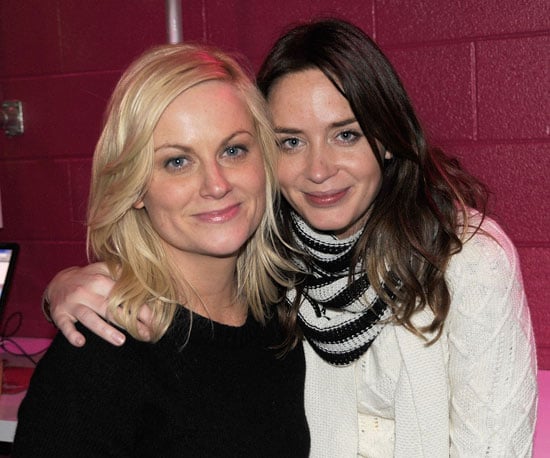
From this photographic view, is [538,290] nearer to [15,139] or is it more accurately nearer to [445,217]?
[445,217]

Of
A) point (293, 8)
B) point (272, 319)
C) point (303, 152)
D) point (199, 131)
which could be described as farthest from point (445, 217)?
point (293, 8)

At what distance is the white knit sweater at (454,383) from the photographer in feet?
4.83

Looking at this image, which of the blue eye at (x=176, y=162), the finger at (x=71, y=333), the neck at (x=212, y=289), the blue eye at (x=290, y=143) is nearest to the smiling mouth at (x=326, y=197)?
the blue eye at (x=290, y=143)

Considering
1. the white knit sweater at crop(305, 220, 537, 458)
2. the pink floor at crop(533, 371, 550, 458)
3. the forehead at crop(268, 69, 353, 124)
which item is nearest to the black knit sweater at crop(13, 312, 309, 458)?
the white knit sweater at crop(305, 220, 537, 458)

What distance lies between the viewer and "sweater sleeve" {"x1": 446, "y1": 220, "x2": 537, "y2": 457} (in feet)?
4.82

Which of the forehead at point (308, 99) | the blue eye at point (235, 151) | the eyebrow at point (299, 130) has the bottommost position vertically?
the blue eye at point (235, 151)

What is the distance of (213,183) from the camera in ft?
4.48

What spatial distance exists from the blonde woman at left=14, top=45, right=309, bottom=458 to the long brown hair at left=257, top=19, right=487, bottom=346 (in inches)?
6.7

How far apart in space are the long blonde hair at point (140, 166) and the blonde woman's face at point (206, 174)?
0.02m

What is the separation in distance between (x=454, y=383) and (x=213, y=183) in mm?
631

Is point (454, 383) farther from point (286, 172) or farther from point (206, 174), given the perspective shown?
point (206, 174)

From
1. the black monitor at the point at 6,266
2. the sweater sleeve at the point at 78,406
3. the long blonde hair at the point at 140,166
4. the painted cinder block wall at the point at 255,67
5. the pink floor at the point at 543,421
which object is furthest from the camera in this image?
the black monitor at the point at 6,266

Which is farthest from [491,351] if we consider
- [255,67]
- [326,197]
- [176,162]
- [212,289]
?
[255,67]

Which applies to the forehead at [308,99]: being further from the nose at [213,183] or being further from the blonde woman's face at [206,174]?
the nose at [213,183]
